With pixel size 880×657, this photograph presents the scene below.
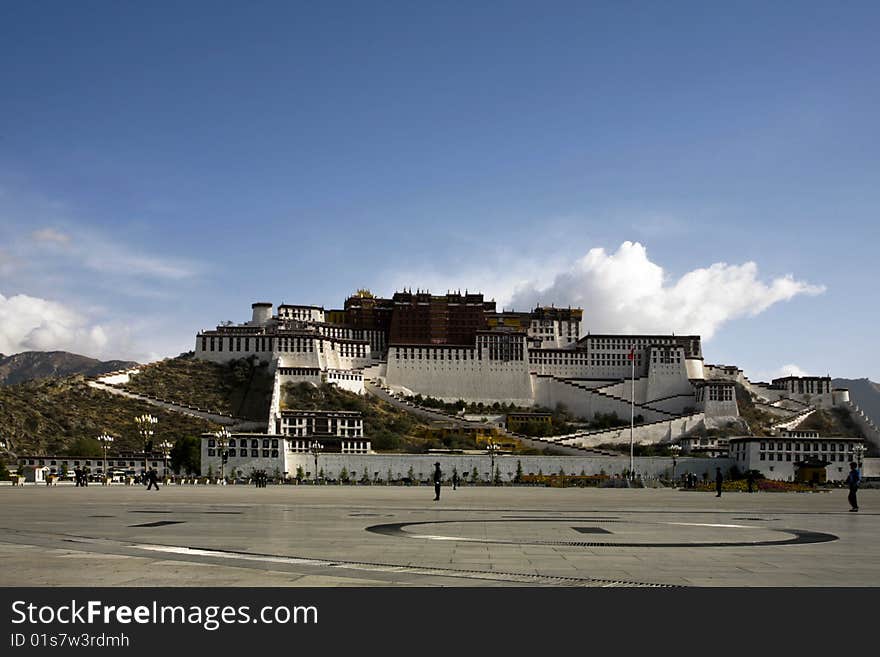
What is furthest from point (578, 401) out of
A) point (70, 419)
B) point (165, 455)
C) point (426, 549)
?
point (426, 549)

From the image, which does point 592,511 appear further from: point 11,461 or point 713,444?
point 713,444

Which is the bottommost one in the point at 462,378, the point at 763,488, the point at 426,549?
the point at 763,488

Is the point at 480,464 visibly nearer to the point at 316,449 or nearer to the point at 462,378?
the point at 316,449

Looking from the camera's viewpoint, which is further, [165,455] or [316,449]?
[316,449]

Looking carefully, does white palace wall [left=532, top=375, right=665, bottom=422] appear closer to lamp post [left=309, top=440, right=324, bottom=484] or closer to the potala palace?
the potala palace

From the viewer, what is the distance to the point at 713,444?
122 metres

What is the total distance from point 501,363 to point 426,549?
435 feet

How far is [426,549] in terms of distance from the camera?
695 inches

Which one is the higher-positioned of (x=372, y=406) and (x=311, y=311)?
(x=311, y=311)

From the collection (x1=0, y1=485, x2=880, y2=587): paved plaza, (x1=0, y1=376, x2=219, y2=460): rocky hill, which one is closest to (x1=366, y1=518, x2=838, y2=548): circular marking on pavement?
(x1=0, y1=485, x2=880, y2=587): paved plaza

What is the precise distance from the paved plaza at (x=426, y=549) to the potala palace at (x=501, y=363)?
9614cm

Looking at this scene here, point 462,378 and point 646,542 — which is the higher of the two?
point 462,378
